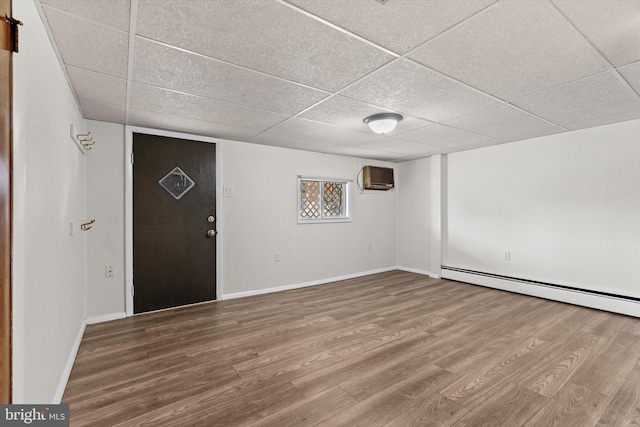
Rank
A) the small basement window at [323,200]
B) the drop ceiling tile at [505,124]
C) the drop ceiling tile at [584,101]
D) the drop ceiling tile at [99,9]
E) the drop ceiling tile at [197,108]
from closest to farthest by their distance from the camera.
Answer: the drop ceiling tile at [99,9]
the drop ceiling tile at [584,101]
the drop ceiling tile at [197,108]
the drop ceiling tile at [505,124]
the small basement window at [323,200]

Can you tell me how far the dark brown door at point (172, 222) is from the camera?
3.25 m

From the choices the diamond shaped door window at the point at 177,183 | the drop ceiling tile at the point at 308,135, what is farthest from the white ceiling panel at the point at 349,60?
the diamond shaped door window at the point at 177,183

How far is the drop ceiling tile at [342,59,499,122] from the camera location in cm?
200

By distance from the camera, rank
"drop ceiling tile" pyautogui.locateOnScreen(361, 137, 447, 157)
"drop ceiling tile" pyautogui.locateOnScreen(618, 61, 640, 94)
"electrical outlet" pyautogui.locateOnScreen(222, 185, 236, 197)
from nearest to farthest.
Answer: "drop ceiling tile" pyautogui.locateOnScreen(618, 61, 640, 94) → "electrical outlet" pyautogui.locateOnScreen(222, 185, 236, 197) → "drop ceiling tile" pyautogui.locateOnScreen(361, 137, 447, 157)

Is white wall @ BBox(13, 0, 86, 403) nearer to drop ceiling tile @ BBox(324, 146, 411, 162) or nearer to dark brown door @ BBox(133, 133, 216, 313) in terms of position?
dark brown door @ BBox(133, 133, 216, 313)

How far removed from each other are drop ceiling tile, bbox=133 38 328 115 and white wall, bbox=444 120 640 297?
3245 mm

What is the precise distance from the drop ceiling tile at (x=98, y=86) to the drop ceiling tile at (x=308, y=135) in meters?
1.47

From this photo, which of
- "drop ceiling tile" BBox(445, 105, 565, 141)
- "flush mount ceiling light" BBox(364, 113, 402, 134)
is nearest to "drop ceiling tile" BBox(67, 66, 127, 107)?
"flush mount ceiling light" BBox(364, 113, 402, 134)

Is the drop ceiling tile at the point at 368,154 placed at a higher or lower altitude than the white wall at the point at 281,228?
higher

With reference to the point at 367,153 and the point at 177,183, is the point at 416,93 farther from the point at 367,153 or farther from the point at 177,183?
the point at 177,183

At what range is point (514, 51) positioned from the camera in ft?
5.67

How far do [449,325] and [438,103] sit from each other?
7.04 feet

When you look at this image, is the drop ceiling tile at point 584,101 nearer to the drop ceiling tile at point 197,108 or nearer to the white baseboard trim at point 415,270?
the drop ceiling tile at point 197,108

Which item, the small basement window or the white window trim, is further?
the small basement window
